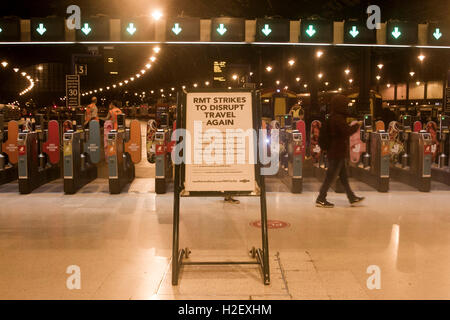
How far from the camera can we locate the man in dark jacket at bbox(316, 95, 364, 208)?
8047mm

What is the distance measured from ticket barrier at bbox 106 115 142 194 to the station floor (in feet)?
1.81

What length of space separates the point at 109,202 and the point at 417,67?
42521 mm

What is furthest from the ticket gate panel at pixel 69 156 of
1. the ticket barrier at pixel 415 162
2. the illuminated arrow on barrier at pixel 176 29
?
the ticket barrier at pixel 415 162

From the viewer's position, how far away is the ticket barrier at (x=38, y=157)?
9.62 meters

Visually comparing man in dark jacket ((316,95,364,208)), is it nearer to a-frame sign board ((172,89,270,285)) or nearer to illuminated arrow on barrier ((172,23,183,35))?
a-frame sign board ((172,89,270,285))

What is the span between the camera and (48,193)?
967 cm

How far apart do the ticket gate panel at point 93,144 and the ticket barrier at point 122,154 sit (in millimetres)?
615

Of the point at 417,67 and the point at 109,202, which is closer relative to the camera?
the point at 109,202

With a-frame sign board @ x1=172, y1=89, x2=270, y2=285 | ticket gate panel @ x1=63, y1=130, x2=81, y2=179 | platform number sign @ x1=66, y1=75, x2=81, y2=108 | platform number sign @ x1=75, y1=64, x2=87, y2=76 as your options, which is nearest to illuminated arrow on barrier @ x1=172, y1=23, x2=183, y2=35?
ticket gate panel @ x1=63, y1=130, x2=81, y2=179

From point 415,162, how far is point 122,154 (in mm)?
5915

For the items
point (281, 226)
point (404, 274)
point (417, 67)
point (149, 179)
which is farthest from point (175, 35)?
point (417, 67)

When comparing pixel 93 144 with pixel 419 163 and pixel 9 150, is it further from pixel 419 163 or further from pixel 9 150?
pixel 419 163
